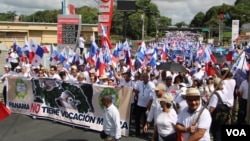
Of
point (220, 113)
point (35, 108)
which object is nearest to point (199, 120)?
point (220, 113)

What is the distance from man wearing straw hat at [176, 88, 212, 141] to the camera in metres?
4.70

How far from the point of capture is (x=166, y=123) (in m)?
6.18

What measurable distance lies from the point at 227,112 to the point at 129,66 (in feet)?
25.4

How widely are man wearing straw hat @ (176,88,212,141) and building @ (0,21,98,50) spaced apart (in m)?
62.3

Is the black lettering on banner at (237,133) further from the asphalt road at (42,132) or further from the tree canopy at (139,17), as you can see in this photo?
the tree canopy at (139,17)

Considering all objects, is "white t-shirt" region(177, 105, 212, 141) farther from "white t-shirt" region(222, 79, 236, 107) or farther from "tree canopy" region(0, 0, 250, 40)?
"tree canopy" region(0, 0, 250, 40)

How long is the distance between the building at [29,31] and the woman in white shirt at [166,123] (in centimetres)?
6089

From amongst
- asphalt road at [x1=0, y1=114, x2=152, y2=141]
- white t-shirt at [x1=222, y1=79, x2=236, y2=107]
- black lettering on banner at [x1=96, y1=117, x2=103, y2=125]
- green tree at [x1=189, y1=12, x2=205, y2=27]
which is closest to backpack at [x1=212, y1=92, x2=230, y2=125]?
white t-shirt at [x1=222, y1=79, x2=236, y2=107]

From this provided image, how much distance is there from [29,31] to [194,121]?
69.3 metres

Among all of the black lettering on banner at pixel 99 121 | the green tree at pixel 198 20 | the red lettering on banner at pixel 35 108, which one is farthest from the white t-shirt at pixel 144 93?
the green tree at pixel 198 20

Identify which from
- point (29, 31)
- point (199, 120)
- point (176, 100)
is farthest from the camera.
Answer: point (29, 31)

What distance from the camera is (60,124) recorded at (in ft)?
37.3

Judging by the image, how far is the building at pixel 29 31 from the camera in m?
68.4

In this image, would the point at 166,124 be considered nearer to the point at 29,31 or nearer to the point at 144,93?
the point at 144,93
